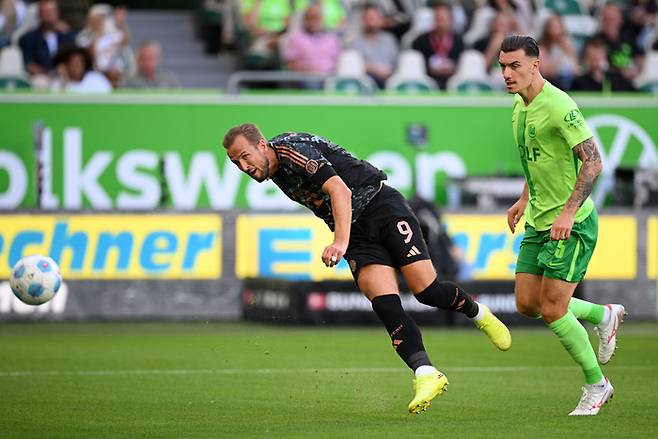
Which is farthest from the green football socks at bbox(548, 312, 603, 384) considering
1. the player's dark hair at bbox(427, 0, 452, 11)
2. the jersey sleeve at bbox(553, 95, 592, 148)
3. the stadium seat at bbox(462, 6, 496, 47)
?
the stadium seat at bbox(462, 6, 496, 47)

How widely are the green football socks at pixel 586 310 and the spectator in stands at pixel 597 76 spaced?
34.0ft

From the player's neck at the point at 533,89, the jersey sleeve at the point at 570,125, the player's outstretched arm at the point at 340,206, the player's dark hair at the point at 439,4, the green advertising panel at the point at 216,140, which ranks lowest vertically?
the green advertising panel at the point at 216,140

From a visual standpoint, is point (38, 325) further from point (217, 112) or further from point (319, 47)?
point (319, 47)

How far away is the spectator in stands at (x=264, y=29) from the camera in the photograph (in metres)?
20.5

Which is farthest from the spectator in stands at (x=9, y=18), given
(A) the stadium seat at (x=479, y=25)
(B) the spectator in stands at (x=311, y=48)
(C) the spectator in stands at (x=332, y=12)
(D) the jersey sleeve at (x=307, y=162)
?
(D) the jersey sleeve at (x=307, y=162)

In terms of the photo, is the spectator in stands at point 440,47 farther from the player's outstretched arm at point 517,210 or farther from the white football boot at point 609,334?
the white football boot at point 609,334

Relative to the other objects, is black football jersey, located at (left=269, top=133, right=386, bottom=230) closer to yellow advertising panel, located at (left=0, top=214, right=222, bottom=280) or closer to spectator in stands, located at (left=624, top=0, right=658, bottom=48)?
yellow advertising panel, located at (left=0, top=214, right=222, bottom=280)

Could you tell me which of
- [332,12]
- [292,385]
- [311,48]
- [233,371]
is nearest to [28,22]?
[311,48]

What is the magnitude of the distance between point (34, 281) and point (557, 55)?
10.8m

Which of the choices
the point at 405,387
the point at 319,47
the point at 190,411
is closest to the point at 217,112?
A: the point at 319,47

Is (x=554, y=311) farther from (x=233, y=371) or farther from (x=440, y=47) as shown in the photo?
(x=440, y=47)

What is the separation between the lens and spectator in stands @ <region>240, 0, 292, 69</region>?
805 inches

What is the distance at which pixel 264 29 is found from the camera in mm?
20641

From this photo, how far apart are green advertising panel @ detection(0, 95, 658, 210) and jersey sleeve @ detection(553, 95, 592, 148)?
29.2 feet
